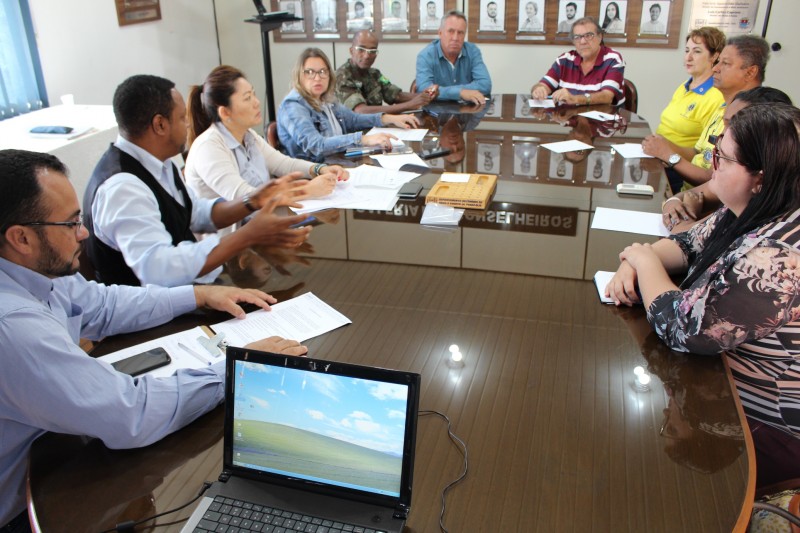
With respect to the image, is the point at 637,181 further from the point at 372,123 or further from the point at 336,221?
the point at 372,123

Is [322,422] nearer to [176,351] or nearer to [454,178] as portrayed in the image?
[176,351]

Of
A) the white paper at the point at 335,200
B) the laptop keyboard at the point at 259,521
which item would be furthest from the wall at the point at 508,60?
the laptop keyboard at the point at 259,521

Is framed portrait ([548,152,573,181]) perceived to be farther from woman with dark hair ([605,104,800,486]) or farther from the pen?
the pen

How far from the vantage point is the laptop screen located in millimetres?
941

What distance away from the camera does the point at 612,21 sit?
5141mm

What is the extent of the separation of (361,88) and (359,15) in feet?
5.68

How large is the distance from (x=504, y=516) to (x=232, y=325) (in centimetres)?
82

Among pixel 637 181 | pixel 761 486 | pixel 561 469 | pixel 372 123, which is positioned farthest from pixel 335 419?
pixel 372 123

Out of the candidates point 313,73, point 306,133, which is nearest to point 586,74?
point 313,73

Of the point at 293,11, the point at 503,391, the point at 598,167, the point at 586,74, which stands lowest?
the point at 503,391

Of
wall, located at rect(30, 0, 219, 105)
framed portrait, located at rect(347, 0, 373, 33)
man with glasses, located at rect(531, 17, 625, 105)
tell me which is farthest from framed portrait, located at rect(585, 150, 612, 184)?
wall, located at rect(30, 0, 219, 105)

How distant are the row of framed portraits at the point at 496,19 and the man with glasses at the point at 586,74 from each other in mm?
964

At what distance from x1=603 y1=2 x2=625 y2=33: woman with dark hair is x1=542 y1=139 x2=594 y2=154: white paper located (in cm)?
259

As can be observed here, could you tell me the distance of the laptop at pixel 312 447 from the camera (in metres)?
0.94
